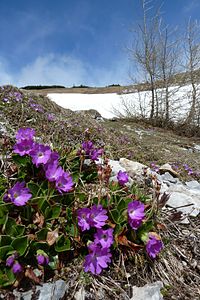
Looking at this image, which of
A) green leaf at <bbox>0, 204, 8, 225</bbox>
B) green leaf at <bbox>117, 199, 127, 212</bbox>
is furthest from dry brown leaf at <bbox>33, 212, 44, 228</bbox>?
green leaf at <bbox>117, 199, 127, 212</bbox>

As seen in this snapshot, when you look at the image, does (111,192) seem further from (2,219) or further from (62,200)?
(2,219)

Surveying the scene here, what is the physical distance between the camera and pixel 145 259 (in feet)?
5.15

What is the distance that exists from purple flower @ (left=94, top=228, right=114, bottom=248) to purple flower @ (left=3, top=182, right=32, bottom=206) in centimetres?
37

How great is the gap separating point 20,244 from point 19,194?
0.79 feet

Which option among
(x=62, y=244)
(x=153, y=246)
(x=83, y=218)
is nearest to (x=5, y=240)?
(x=62, y=244)

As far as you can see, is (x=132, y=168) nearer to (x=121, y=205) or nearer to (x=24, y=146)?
(x=121, y=205)

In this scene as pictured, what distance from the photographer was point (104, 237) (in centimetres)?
144

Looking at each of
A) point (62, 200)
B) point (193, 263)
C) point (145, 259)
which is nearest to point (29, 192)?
point (62, 200)

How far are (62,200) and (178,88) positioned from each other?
11533 mm

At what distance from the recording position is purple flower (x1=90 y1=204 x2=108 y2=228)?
1.43 metres

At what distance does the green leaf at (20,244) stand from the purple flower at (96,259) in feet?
0.92

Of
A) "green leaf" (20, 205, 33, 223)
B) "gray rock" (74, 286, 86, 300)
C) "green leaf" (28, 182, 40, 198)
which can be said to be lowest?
"gray rock" (74, 286, 86, 300)

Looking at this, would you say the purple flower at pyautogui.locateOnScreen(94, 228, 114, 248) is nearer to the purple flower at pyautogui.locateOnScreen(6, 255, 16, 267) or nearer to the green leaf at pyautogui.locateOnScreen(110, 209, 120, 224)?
the green leaf at pyautogui.locateOnScreen(110, 209, 120, 224)

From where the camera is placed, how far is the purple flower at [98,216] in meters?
1.43
